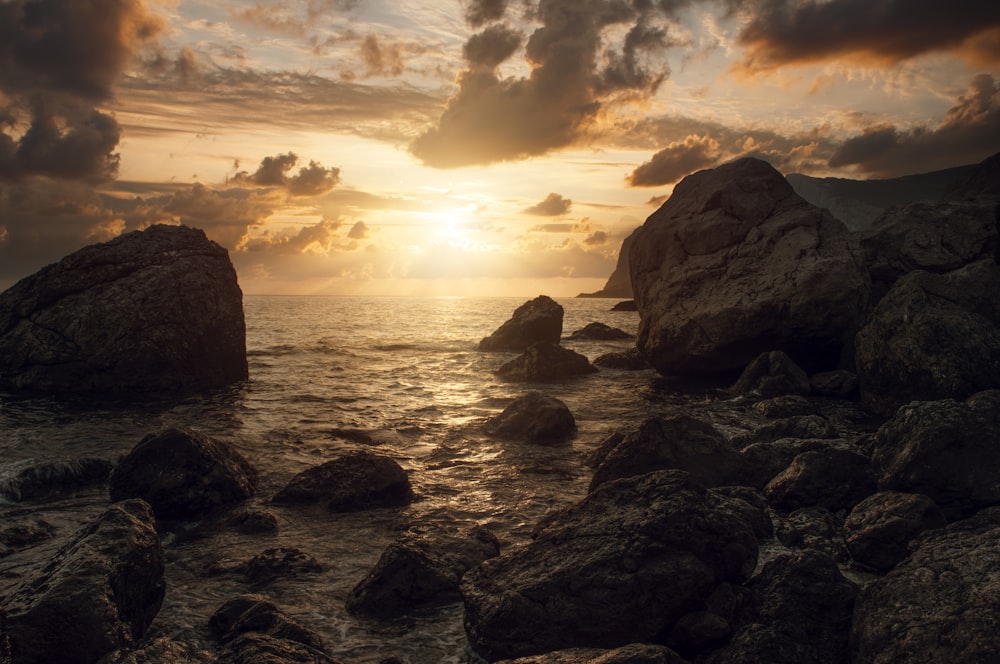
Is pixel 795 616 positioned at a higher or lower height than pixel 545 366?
higher

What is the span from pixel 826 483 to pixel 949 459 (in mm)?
1692

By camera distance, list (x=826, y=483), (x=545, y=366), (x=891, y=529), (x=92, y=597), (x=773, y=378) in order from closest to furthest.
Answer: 1. (x=92, y=597)
2. (x=891, y=529)
3. (x=826, y=483)
4. (x=773, y=378)
5. (x=545, y=366)

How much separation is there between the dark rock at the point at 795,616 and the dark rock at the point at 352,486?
21.9ft

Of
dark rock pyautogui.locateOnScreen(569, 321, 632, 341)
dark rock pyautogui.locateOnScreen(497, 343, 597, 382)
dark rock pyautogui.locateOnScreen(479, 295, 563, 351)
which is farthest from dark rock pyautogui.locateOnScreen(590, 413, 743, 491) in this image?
dark rock pyautogui.locateOnScreen(569, 321, 632, 341)

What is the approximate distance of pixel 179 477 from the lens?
10883 mm

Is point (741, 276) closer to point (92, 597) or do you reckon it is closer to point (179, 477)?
point (179, 477)

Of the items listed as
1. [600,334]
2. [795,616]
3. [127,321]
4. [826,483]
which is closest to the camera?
[795,616]

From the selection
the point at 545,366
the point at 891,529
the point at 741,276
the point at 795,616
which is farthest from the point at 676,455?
the point at 545,366

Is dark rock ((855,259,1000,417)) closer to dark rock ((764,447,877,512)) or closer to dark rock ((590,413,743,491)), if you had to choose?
dark rock ((764,447,877,512))

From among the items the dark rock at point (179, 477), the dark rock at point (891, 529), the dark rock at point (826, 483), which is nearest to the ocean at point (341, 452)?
the dark rock at point (179, 477)

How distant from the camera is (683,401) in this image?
20.6 meters

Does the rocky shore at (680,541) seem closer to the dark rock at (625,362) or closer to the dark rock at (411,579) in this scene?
the dark rock at (411,579)

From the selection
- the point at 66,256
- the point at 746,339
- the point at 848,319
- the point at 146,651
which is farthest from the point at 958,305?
the point at 66,256

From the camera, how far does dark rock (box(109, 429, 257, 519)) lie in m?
10.7
